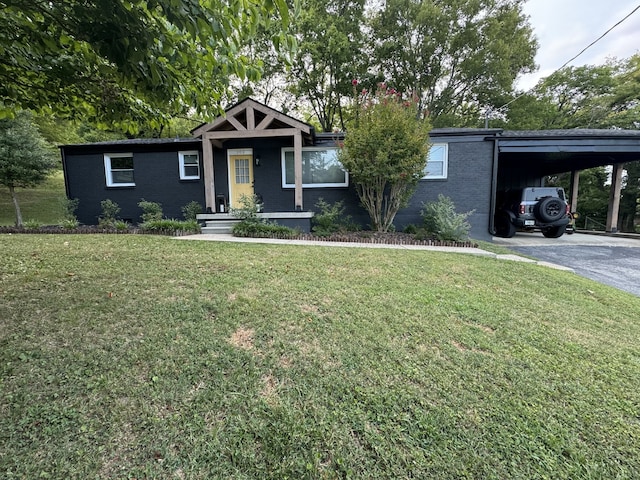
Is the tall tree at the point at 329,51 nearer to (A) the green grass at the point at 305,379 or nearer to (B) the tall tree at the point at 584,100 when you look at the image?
(B) the tall tree at the point at 584,100

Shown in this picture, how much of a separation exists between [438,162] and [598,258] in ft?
16.1

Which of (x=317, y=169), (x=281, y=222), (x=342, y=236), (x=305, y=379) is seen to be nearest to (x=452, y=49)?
(x=317, y=169)

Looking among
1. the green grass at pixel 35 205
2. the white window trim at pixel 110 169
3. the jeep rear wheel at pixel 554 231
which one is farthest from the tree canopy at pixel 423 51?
the green grass at pixel 35 205

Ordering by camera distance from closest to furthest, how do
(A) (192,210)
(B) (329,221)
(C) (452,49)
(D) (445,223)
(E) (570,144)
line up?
(D) (445,223)
(B) (329,221)
(E) (570,144)
(A) (192,210)
(C) (452,49)

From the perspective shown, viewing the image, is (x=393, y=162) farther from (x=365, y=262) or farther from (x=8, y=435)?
(x=8, y=435)

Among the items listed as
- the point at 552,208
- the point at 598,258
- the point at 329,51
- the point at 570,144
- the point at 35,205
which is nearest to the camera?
the point at 598,258

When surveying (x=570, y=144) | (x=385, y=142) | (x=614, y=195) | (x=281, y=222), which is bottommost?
(x=281, y=222)

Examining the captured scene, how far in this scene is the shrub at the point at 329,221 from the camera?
8.64 m

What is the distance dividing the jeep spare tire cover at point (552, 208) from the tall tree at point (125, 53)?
1034 centimetres

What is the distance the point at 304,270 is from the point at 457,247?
475 centimetres

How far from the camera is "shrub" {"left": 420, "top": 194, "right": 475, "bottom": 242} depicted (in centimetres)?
773

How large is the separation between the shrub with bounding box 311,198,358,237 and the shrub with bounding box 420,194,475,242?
2.25 m

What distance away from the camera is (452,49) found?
1625 cm

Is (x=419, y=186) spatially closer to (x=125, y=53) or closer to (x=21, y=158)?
(x=125, y=53)
